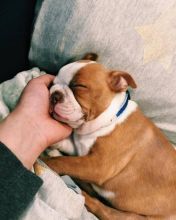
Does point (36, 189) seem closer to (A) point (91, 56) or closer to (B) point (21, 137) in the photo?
(B) point (21, 137)

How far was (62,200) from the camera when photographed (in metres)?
1.17

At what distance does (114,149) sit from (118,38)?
397 mm

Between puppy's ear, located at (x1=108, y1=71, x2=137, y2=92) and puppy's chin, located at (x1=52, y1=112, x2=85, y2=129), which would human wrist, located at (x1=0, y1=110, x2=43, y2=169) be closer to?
puppy's chin, located at (x1=52, y1=112, x2=85, y2=129)

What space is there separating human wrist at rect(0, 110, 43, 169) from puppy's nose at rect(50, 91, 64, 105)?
107 mm

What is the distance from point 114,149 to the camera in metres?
1.43

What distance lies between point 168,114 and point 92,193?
0.43 metres

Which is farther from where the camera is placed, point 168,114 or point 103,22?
point 168,114

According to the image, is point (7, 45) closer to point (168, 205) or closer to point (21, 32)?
point (21, 32)

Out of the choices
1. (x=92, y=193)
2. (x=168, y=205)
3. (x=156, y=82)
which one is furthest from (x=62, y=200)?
(x=156, y=82)

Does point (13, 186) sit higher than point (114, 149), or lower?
higher

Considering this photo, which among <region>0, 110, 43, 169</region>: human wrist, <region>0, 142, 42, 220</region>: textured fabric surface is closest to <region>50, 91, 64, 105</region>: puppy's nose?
<region>0, 110, 43, 169</region>: human wrist

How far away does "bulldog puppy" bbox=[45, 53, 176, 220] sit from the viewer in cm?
135

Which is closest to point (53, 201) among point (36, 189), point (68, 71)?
point (36, 189)

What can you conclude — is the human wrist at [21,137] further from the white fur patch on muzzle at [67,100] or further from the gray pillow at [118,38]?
the gray pillow at [118,38]
